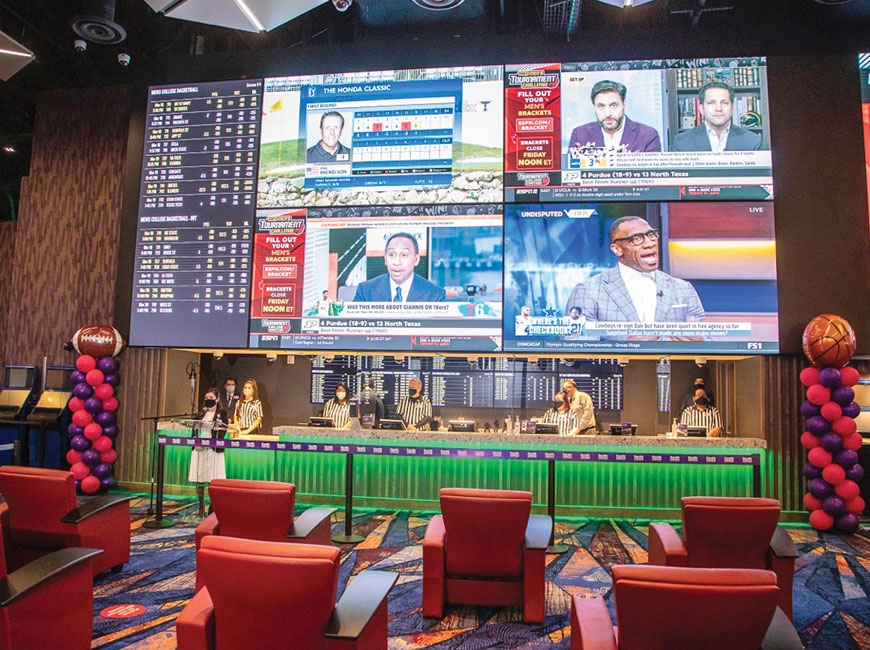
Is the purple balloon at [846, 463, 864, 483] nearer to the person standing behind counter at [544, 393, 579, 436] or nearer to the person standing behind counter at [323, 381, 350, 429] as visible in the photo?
the person standing behind counter at [544, 393, 579, 436]

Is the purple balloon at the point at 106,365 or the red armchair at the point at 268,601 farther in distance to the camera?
the purple balloon at the point at 106,365

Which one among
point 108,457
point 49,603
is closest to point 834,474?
point 49,603

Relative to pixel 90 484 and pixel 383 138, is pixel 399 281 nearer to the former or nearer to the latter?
pixel 383 138

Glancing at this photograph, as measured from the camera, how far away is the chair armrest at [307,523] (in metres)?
3.90

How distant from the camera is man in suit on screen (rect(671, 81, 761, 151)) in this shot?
683 centimetres

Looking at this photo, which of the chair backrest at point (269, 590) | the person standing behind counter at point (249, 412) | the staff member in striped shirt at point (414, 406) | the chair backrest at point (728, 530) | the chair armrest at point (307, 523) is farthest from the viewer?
the staff member in striped shirt at point (414, 406)

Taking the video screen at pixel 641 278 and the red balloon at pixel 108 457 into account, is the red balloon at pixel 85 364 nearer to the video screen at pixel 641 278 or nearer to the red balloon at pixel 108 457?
the red balloon at pixel 108 457

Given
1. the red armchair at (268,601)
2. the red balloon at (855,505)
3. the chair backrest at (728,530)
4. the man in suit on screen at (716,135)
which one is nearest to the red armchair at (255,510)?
the red armchair at (268,601)

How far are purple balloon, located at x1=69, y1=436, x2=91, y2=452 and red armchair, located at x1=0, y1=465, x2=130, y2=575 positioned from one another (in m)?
3.43

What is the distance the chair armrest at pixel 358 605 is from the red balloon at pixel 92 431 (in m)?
5.90

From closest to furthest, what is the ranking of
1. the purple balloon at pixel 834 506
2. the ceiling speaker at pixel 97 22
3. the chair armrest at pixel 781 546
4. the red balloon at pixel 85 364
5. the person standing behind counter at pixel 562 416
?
1. the chair armrest at pixel 781 546
2. the purple balloon at pixel 834 506
3. the ceiling speaker at pixel 97 22
4. the red balloon at pixel 85 364
5. the person standing behind counter at pixel 562 416

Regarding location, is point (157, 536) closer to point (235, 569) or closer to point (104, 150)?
point (235, 569)

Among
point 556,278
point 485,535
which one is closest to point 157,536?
point 485,535

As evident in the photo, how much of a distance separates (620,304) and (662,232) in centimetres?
95
